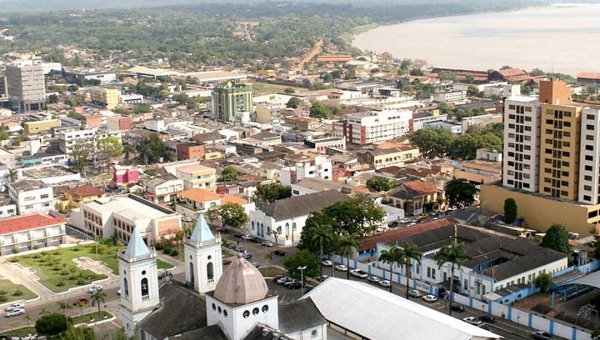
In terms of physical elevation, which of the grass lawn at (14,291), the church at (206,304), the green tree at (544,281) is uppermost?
the church at (206,304)

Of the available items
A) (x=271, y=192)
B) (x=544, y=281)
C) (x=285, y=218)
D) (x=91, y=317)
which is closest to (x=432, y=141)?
(x=271, y=192)

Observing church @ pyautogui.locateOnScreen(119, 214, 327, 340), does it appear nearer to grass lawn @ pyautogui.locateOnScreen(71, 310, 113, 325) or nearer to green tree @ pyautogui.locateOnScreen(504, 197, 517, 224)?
Result: grass lawn @ pyautogui.locateOnScreen(71, 310, 113, 325)

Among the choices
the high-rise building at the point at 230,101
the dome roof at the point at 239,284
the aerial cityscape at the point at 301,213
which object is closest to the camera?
the dome roof at the point at 239,284

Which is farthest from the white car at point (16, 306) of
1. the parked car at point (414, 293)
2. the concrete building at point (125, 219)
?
the parked car at point (414, 293)

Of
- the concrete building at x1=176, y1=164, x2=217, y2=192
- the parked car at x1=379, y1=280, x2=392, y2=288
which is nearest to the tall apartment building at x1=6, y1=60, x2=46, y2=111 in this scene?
the concrete building at x1=176, y1=164, x2=217, y2=192

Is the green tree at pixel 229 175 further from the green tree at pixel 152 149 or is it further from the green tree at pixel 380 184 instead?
the green tree at pixel 152 149

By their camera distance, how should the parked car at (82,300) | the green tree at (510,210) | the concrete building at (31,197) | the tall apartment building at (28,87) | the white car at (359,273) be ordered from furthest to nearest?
the tall apartment building at (28,87), the concrete building at (31,197), the green tree at (510,210), the white car at (359,273), the parked car at (82,300)
